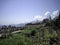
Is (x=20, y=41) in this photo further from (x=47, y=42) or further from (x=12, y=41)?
(x=47, y=42)

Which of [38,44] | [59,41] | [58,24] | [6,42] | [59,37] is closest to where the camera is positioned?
[6,42]

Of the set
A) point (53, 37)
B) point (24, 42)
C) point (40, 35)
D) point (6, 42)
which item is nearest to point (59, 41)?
point (53, 37)

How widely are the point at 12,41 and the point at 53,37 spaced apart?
8.19 feet

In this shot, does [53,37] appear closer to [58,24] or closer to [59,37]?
[59,37]

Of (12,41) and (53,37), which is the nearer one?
(12,41)

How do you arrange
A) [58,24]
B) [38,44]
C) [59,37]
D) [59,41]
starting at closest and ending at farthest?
[38,44] < [59,41] < [59,37] < [58,24]

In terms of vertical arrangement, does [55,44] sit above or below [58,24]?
below

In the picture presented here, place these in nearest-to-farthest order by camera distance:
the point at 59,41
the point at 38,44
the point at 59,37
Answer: the point at 38,44 → the point at 59,41 → the point at 59,37

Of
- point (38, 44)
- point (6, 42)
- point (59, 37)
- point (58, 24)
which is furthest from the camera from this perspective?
point (58, 24)

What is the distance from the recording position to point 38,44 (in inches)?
227

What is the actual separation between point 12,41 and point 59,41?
2441 millimetres

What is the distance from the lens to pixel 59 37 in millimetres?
7059

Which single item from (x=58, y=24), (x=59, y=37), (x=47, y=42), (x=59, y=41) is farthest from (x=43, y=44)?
(x=58, y=24)

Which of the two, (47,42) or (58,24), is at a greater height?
(58,24)
